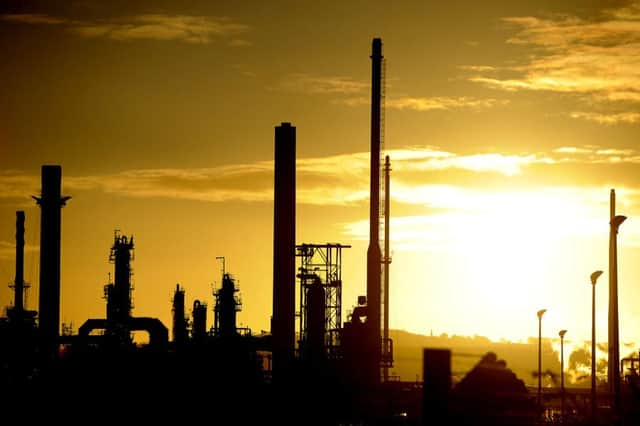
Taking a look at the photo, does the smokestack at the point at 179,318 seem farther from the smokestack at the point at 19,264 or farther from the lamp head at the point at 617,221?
the lamp head at the point at 617,221

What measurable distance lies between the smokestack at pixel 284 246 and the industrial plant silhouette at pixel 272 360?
9 cm

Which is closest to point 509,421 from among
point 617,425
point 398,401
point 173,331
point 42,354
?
point 617,425

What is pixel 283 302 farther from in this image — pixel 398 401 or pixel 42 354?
pixel 42 354

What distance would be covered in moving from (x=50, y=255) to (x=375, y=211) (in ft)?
72.6

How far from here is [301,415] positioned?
2323 inches

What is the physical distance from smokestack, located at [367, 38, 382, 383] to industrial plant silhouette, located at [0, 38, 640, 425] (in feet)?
0.29

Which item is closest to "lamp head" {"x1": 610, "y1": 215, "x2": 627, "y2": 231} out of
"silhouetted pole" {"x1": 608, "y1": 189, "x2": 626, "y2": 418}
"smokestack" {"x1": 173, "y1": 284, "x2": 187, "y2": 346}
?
"silhouetted pole" {"x1": 608, "y1": 189, "x2": 626, "y2": 418}

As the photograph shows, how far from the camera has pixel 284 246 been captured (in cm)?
7638

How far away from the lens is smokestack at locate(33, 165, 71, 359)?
82812mm

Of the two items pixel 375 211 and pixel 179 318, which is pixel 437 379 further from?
pixel 179 318

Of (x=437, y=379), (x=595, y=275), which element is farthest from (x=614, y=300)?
(x=437, y=379)

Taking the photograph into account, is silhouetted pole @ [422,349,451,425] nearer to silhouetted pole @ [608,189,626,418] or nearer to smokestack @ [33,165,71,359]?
silhouetted pole @ [608,189,626,418]

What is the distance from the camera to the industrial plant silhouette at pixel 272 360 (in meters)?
56.2

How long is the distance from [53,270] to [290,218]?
59.2ft
